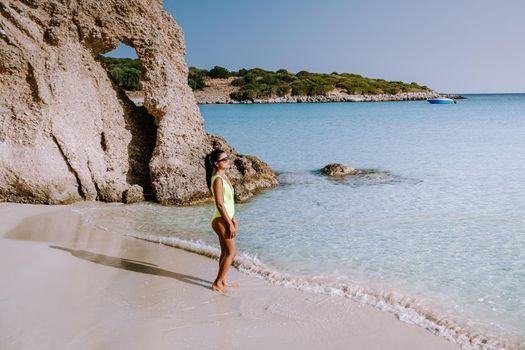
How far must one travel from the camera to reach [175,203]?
10.1m

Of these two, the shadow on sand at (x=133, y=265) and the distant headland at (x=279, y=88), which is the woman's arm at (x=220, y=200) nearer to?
the shadow on sand at (x=133, y=265)

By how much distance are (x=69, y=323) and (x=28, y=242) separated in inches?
119

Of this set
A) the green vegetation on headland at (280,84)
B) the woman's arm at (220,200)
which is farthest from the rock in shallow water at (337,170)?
the green vegetation on headland at (280,84)

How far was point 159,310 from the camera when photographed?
4.78 m

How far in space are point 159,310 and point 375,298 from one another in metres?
2.38

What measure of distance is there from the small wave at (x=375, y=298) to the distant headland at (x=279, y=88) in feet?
235

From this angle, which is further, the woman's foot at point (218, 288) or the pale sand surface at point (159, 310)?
the woman's foot at point (218, 288)

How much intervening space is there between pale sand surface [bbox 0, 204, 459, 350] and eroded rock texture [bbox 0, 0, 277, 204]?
3.11 metres

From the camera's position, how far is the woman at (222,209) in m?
5.09

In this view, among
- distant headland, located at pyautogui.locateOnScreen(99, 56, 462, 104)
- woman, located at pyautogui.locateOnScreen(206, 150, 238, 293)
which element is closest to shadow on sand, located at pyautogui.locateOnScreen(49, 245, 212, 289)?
woman, located at pyautogui.locateOnScreen(206, 150, 238, 293)

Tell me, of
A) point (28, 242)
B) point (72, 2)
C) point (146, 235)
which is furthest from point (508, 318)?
point (72, 2)

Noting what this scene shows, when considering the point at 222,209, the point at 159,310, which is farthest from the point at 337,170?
the point at 159,310

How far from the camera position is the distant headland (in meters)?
81.9

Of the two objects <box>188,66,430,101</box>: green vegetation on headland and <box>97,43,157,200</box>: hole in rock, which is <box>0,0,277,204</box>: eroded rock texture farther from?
<box>188,66,430,101</box>: green vegetation on headland
